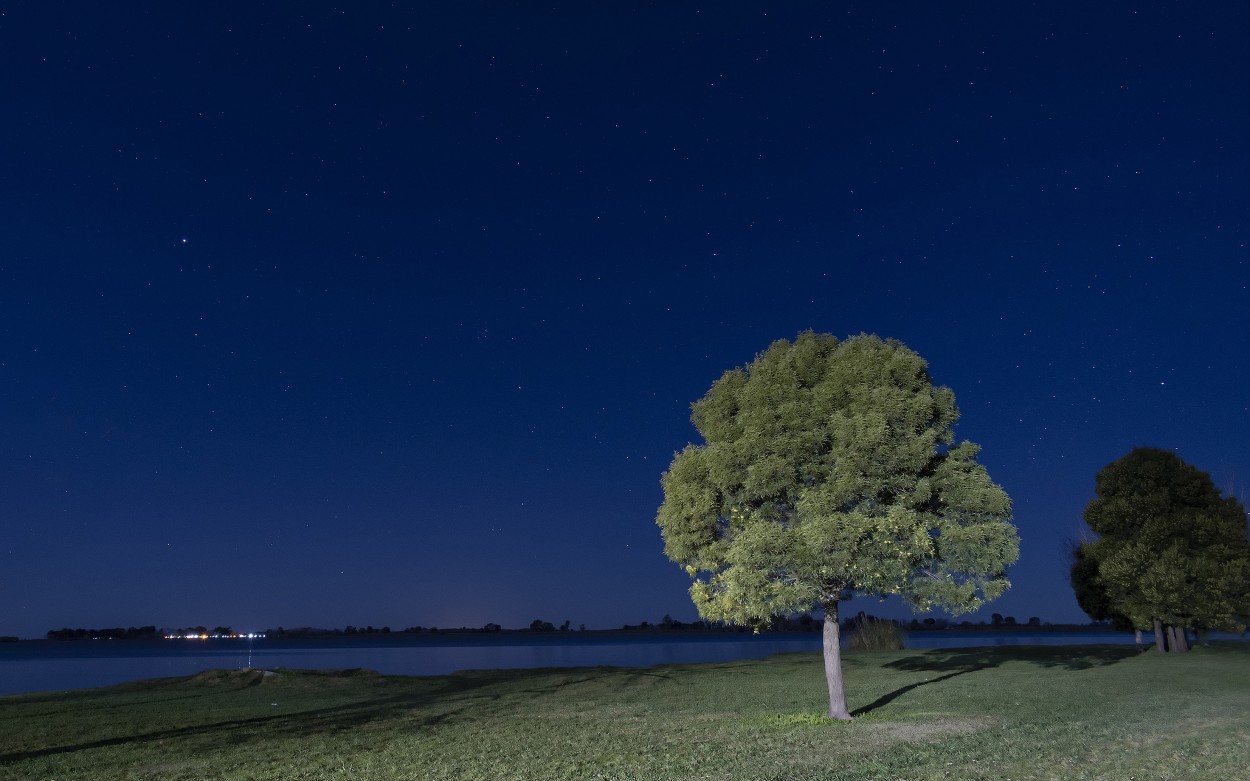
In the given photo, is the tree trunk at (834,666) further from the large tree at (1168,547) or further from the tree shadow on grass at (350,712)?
the large tree at (1168,547)

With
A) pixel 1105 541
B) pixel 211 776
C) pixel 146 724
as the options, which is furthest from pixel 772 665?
pixel 211 776

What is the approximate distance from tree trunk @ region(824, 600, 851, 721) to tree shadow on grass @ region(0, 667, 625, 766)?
1158cm

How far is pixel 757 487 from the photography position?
22984mm

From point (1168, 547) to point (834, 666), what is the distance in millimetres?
35299

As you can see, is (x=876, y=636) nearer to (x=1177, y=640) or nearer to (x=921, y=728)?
(x=1177, y=640)

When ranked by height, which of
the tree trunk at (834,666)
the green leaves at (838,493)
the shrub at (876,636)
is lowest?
the shrub at (876,636)

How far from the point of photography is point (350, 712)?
2695cm

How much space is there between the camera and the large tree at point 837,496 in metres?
21.6

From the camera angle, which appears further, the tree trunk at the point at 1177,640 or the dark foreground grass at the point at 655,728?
the tree trunk at the point at 1177,640

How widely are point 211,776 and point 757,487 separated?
14.8 m

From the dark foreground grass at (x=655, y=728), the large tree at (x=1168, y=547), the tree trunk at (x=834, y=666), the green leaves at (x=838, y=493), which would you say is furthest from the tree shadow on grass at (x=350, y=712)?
the large tree at (x=1168, y=547)

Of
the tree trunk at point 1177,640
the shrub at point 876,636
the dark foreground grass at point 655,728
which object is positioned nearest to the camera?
the dark foreground grass at point 655,728

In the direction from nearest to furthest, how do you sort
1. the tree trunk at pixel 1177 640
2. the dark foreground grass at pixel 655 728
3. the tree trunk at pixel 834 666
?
the dark foreground grass at pixel 655 728 → the tree trunk at pixel 834 666 → the tree trunk at pixel 1177 640

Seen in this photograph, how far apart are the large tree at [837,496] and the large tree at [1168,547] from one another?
3089cm
